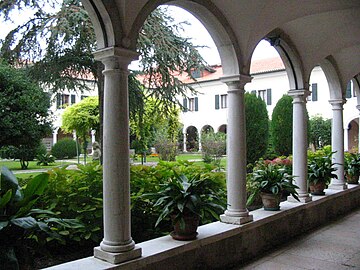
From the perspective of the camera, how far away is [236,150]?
170 inches

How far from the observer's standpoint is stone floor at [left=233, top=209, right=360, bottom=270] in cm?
393

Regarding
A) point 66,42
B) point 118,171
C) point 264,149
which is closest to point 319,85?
point 264,149

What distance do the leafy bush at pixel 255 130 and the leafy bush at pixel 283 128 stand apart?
1.35 meters

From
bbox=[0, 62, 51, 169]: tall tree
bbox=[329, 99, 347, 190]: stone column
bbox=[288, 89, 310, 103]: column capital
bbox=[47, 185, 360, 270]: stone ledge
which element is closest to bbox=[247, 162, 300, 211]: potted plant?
bbox=[47, 185, 360, 270]: stone ledge

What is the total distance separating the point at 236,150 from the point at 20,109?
8.48m

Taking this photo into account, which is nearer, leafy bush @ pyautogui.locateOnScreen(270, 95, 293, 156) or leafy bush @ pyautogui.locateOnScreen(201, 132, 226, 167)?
leafy bush @ pyautogui.locateOnScreen(270, 95, 293, 156)

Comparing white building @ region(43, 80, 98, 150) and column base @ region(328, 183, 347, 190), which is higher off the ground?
white building @ region(43, 80, 98, 150)

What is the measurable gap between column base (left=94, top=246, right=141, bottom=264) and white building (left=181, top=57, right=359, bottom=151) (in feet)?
58.4

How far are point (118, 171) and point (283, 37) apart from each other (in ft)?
12.1

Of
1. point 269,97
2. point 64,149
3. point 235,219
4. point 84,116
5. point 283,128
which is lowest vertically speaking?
point 235,219

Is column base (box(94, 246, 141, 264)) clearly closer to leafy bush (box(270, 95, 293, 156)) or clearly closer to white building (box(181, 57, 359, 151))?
leafy bush (box(270, 95, 293, 156))

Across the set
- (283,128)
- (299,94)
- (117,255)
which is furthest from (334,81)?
(283,128)

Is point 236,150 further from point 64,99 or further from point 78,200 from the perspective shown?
point 64,99

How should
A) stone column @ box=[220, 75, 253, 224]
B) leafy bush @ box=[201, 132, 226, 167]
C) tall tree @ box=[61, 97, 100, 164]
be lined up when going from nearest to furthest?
1. stone column @ box=[220, 75, 253, 224]
2. tall tree @ box=[61, 97, 100, 164]
3. leafy bush @ box=[201, 132, 226, 167]
